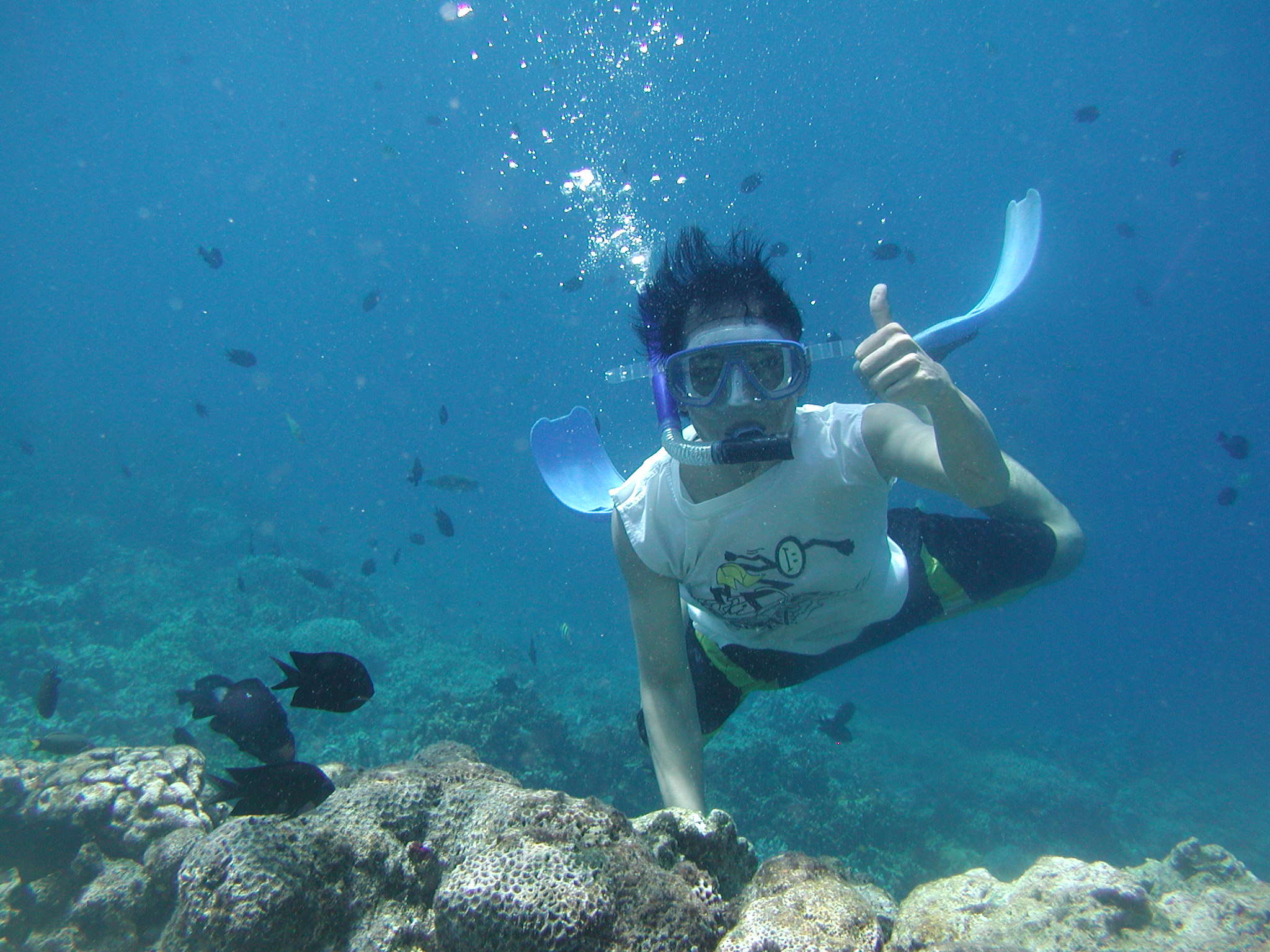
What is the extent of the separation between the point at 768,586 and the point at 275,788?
6.89 ft

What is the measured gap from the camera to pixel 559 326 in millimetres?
69188

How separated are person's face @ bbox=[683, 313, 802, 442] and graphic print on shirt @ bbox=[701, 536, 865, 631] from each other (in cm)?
55

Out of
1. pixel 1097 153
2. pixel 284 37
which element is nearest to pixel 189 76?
pixel 284 37

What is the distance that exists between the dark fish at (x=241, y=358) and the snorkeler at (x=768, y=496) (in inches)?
382

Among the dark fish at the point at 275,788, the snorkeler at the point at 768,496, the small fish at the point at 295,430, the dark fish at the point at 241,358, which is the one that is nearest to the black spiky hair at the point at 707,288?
the snorkeler at the point at 768,496

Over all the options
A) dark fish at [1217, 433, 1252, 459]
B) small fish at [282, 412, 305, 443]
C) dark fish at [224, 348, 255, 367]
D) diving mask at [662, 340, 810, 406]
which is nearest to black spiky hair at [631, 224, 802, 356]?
diving mask at [662, 340, 810, 406]

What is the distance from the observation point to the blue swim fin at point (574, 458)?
16.1 feet

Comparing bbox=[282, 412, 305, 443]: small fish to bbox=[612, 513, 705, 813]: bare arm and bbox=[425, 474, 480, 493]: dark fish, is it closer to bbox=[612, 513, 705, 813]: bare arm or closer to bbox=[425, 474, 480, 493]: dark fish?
bbox=[425, 474, 480, 493]: dark fish

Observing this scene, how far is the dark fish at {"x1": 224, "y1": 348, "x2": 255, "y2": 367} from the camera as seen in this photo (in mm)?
9969

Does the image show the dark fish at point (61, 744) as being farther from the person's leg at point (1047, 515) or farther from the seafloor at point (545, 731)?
the person's leg at point (1047, 515)

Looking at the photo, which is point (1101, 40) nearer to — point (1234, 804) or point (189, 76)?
point (1234, 804)

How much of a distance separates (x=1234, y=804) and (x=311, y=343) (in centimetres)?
13464

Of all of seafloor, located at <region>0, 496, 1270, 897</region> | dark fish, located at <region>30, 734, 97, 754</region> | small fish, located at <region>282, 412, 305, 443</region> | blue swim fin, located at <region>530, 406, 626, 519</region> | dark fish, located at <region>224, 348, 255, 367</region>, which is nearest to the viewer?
blue swim fin, located at <region>530, 406, 626, 519</region>

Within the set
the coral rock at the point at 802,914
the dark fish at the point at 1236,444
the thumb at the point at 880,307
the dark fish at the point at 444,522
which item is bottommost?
the coral rock at the point at 802,914
